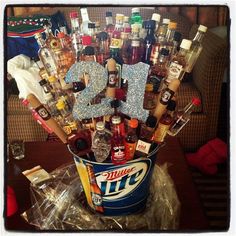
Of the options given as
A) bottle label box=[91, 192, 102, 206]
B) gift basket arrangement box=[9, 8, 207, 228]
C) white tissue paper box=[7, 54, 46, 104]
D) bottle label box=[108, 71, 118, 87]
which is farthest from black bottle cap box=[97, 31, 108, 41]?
bottle label box=[91, 192, 102, 206]

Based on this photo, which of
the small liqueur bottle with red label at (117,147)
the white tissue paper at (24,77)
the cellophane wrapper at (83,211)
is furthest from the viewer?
the white tissue paper at (24,77)

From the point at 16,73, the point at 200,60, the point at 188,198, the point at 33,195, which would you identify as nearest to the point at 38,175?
the point at 33,195

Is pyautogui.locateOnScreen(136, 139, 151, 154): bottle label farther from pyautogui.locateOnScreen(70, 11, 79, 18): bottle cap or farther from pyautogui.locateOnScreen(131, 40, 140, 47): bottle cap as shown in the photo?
pyautogui.locateOnScreen(70, 11, 79, 18): bottle cap

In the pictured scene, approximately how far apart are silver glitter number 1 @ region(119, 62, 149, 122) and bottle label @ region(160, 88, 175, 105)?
0.13 feet

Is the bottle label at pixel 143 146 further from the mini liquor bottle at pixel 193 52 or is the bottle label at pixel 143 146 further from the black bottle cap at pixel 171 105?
the mini liquor bottle at pixel 193 52

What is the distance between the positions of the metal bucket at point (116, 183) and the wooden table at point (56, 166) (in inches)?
4.4

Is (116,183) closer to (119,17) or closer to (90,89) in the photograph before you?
(90,89)

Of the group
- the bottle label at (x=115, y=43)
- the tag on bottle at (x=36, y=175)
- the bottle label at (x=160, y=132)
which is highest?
the bottle label at (x=115, y=43)

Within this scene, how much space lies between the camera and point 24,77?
1.04 metres

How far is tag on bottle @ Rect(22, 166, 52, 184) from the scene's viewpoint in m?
0.83

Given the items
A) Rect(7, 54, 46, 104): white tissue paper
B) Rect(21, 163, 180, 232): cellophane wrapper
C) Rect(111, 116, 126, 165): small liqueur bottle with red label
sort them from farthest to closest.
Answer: Rect(7, 54, 46, 104): white tissue paper
Rect(21, 163, 180, 232): cellophane wrapper
Rect(111, 116, 126, 165): small liqueur bottle with red label

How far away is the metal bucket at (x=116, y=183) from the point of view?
65 cm

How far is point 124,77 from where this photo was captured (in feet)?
2.21

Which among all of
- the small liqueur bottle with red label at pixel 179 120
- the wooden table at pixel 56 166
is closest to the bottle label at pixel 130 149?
the small liqueur bottle with red label at pixel 179 120
